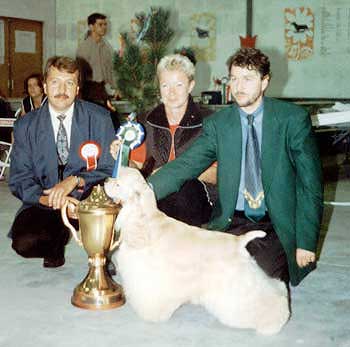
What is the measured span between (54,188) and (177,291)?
2.76ft

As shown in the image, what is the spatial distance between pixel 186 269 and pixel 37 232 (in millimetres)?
951

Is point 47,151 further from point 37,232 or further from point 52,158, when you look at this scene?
point 37,232

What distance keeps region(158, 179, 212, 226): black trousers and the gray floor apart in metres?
0.45

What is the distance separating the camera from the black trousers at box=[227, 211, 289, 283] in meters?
2.59

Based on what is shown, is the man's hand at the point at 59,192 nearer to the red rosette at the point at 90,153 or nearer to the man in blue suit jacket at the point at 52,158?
the man in blue suit jacket at the point at 52,158

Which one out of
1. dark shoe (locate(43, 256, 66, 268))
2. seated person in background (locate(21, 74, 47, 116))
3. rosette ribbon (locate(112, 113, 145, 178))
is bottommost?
dark shoe (locate(43, 256, 66, 268))

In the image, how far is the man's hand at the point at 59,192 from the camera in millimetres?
2812

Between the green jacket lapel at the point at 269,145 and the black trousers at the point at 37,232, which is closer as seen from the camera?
the green jacket lapel at the point at 269,145

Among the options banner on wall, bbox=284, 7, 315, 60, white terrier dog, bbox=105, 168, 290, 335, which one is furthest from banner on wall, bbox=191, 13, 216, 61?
white terrier dog, bbox=105, 168, 290, 335

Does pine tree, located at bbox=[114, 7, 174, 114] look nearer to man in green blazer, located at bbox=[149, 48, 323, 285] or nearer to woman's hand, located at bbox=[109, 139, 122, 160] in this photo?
woman's hand, located at bbox=[109, 139, 122, 160]

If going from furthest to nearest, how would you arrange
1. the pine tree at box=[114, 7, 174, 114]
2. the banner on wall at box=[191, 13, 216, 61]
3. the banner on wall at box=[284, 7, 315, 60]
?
the banner on wall at box=[191, 13, 216, 61], the banner on wall at box=[284, 7, 315, 60], the pine tree at box=[114, 7, 174, 114]

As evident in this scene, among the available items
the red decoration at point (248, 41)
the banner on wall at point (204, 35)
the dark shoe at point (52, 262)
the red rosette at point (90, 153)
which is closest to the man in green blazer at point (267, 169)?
the red rosette at point (90, 153)

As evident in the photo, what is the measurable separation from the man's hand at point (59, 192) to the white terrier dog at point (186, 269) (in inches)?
19.8

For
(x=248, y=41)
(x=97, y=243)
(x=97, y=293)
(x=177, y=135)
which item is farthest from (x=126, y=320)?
(x=248, y=41)
